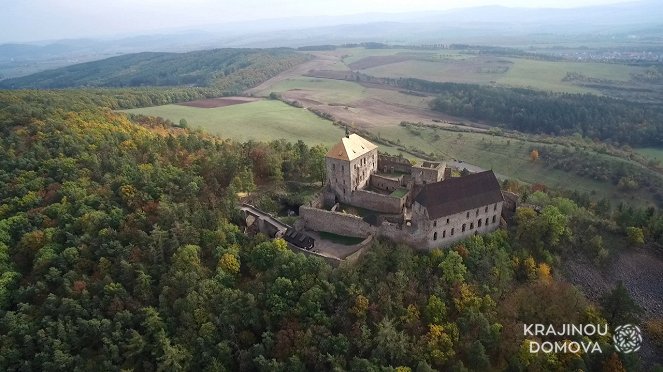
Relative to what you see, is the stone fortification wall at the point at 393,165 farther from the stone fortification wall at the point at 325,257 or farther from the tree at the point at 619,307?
the tree at the point at 619,307

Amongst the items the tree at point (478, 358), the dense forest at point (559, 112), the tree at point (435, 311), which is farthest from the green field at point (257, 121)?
the tree at point (478, 358)

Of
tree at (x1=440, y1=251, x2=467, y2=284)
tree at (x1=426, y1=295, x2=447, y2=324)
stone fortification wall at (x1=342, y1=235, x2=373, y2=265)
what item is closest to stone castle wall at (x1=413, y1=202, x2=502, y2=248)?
tree at (x1=440, y1=251, x2=467, y2=284)

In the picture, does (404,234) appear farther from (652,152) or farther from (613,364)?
(652,152)

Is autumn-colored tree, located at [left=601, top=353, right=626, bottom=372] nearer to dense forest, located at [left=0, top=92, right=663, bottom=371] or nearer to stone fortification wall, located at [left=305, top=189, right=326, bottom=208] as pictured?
dense forest, located at [left=0, top=92, right=663, bottom=371]

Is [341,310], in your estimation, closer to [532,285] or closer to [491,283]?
[491,283]

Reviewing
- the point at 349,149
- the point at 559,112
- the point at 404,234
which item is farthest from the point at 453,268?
the point at 559,112

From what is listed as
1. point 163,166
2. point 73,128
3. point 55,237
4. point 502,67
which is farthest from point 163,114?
point 502,67
